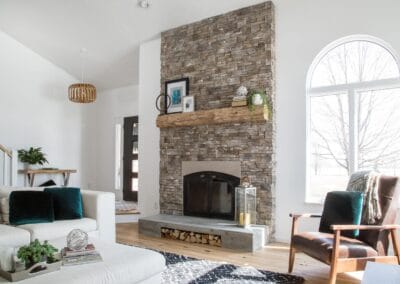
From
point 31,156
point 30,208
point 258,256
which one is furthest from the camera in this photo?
point 31,156

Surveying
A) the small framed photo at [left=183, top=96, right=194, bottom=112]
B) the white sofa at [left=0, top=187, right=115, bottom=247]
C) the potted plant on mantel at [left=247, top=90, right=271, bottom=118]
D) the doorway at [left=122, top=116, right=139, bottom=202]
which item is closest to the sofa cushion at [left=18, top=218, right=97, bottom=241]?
the white sofa at [left=0, top=187, right=115, bottom=247]

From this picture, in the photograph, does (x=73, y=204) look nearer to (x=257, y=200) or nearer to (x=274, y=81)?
(x=257, y=200)

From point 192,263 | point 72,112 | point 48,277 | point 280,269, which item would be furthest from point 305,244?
point 72,112

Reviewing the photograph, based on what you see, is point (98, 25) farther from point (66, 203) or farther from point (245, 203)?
point (245, 203)

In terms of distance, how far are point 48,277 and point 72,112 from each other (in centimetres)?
655

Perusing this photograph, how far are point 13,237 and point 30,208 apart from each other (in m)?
0.44

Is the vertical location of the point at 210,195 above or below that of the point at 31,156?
below

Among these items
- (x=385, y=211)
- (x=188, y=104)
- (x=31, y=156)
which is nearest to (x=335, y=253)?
(x=385, y=211)

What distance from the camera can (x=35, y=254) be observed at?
199cm

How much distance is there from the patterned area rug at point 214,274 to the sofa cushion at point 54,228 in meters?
1.00

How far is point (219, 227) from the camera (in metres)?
4.14

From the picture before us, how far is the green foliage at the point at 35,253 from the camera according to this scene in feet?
6.44

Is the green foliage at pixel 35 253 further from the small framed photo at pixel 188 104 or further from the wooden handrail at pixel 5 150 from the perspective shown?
the wooden handrail at pixel 5 150

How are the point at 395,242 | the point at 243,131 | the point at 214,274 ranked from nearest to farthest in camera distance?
the point at 395,242 < the point at 214,274 < the point at 243,131
